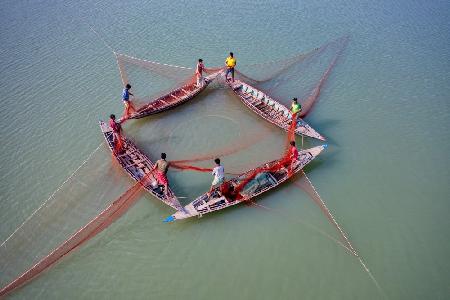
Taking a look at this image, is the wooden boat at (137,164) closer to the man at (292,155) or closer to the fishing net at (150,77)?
the fishing net at (150,77)

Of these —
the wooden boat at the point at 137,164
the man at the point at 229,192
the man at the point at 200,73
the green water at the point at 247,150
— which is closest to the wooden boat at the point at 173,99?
the man at the point at 200,73

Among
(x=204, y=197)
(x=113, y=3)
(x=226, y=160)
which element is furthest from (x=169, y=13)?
(x=204, y=197)

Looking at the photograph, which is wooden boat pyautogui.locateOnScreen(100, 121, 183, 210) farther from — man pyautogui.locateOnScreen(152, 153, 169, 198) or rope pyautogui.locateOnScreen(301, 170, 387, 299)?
rope pyautogui.locateOnScreen(301, 170, 387, 299)

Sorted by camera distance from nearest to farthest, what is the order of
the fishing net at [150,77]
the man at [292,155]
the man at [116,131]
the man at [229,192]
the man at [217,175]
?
the man at [217,175], the man at [229,192], the man at [292,155], the man at [116,131], the fishing net at [150,77]

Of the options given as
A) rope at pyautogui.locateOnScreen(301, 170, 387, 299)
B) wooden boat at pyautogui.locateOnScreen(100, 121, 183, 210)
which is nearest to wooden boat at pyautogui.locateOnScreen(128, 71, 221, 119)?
wooden boat at pyautogui.locateOnScreen(100, 121, 183, 210)

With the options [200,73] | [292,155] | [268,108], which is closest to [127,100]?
[200,73]
